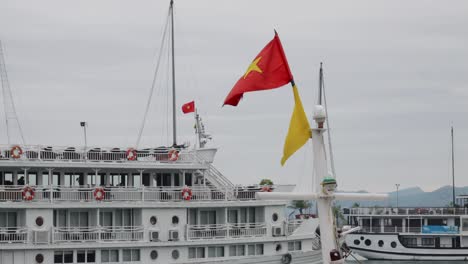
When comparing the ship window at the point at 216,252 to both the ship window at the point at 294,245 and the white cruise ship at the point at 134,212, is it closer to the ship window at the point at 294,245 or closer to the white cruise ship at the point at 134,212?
the white cruise ship at the point at 134,212

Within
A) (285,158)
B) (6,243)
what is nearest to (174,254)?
(6,243)

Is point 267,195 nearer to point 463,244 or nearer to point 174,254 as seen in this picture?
point 174,254

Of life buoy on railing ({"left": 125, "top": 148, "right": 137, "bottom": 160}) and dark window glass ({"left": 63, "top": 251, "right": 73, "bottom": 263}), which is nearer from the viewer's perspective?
dark window glass ({"left": 63, "top": 251, "right": 73, "bottom": 263})

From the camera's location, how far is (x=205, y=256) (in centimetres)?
4088

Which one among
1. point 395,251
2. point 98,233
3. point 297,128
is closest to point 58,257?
point 98,233

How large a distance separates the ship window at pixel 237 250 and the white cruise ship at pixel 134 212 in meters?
0.04

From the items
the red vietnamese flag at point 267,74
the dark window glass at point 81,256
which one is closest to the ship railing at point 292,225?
the dark window glass at point 81,256

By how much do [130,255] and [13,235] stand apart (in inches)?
184

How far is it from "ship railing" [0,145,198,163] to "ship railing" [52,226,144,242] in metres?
2.76

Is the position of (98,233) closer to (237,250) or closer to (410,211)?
(237,250)

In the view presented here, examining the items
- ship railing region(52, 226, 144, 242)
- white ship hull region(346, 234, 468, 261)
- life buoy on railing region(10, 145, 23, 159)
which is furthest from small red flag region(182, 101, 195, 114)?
white ship hull region(346, 234, 468, 261)

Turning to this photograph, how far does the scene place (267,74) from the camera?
1912cm

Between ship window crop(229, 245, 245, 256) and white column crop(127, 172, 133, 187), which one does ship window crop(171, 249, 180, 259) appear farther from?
white column crop(127, 172, 133, 187)

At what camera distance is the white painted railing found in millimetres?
38875
